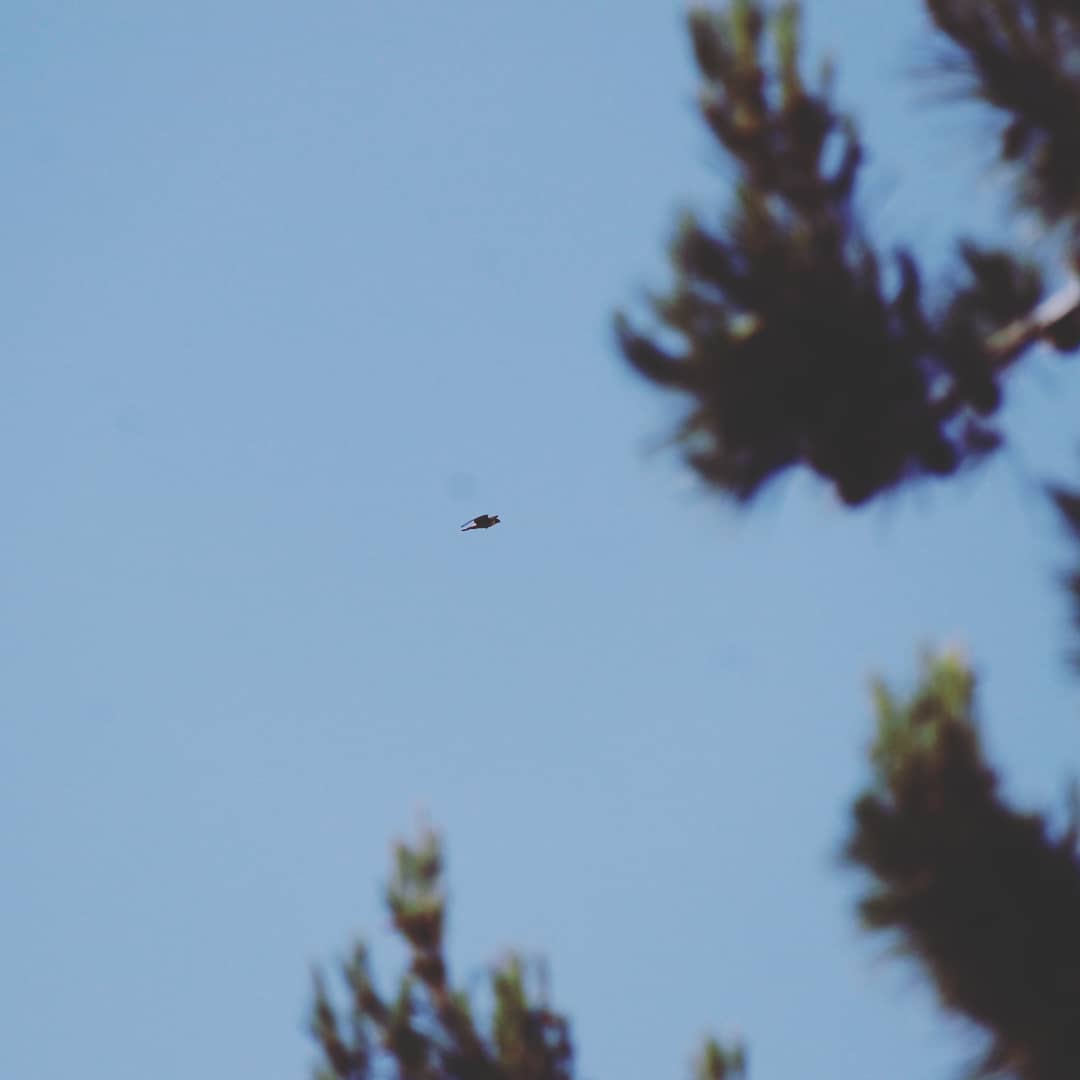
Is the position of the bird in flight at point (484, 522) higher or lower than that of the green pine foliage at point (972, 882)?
higher

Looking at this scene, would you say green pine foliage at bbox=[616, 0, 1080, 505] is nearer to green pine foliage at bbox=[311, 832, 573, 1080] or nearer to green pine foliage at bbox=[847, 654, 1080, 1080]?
green pine foliage at bbox=[847, 654, 1080, 1080]

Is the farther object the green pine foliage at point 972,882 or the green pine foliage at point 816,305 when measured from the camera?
the green pine foliage at point 816,305

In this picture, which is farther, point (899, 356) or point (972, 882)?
point (899, 356)

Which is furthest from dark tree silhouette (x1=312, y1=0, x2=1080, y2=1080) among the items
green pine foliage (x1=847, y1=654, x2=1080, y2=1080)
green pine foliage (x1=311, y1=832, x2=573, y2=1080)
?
green pine foliage (x1=311, y1=832, x2=573, y2=1080)

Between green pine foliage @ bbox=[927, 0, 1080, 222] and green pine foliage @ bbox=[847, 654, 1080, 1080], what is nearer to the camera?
green pine foliage @ bbox=[847, 654, 1080, 1080]

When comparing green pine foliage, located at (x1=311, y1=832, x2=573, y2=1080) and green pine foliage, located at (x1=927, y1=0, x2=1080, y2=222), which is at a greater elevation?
green pine foliage, located at (x1=927, y1=0, x2=1080, y2=222)

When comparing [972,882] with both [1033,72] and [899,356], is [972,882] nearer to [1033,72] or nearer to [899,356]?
[899,356]

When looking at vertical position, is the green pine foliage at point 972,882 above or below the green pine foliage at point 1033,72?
below

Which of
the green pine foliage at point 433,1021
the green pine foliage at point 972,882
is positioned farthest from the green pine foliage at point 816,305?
the green pine foliage at point 433,1021

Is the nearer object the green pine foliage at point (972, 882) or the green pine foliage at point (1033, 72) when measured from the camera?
the green pine foliage at point (972, 882)

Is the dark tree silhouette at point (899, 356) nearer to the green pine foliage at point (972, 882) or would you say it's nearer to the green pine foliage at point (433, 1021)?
the green pine foliage at point (972, 882)

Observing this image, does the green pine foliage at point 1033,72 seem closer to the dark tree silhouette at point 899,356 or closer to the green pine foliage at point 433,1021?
the dark tree silhouette at point 899,356

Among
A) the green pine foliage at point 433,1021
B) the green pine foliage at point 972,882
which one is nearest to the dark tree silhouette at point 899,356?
the green pine foliage at point 972,882

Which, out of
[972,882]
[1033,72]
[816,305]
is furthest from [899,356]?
[972,882]
